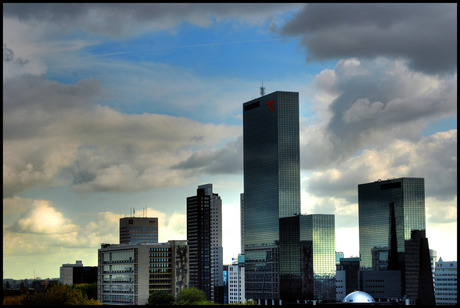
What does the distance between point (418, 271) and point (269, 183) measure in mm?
42140

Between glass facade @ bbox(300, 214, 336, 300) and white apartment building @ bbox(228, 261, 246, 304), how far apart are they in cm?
2017

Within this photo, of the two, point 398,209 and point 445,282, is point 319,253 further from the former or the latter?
point 445,282

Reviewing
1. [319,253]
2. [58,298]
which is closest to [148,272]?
[58,298]

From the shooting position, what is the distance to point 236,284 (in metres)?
194

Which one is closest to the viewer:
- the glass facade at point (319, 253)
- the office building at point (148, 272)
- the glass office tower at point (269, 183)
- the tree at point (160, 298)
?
the tree at point (160, 298)

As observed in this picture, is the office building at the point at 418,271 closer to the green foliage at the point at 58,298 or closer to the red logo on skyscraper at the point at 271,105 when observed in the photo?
the red logo on skyscraper at the point at 271,105

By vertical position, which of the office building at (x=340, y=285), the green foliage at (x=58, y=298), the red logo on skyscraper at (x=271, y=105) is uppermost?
the red logo on skyscraper at (x=271, y=105)

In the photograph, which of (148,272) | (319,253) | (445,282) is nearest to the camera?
(148,272)

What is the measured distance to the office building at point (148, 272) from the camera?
14238 cm

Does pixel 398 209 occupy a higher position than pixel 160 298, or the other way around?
pixel 398 209

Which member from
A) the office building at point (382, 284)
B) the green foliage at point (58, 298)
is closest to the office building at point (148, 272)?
the green foliage at point (58, 298)

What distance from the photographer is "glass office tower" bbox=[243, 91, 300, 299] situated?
602 feet

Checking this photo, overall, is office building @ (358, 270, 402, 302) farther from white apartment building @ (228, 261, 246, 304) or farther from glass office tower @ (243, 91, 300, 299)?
white apartment building @ (228, 261, 246, 304)

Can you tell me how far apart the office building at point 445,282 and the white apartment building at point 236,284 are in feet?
166
